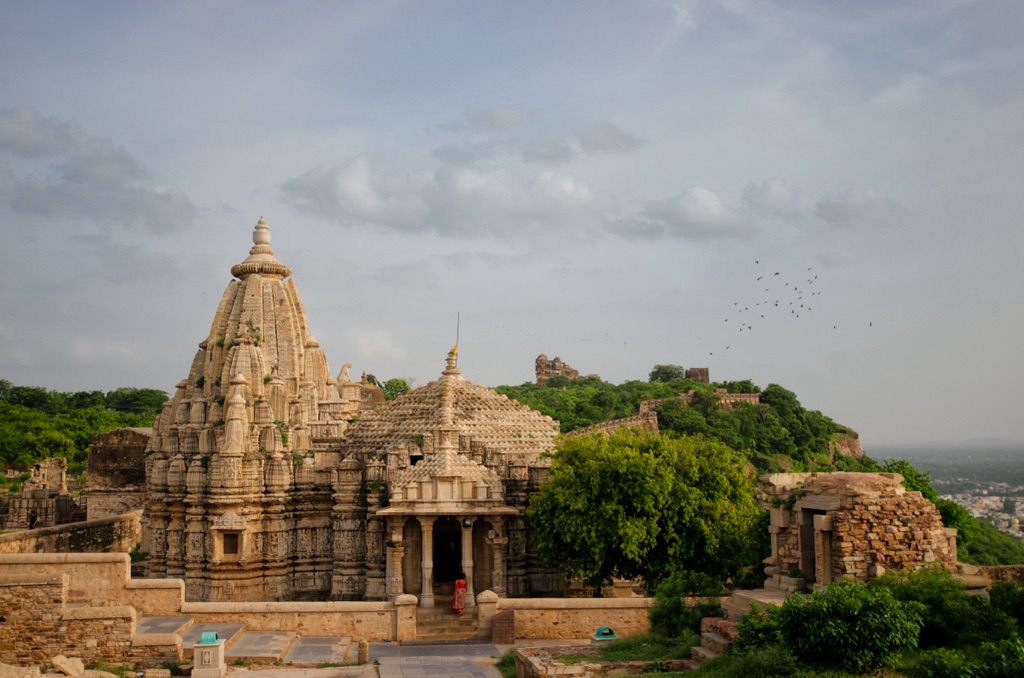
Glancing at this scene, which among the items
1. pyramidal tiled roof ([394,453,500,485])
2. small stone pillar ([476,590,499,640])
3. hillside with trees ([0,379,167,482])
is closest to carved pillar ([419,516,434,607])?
pyramidal tiled roof ([394,453,500,485])

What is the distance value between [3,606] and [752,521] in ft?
54.3

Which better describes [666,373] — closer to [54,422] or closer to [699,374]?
[699,374]

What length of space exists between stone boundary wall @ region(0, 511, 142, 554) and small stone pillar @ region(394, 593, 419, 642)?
457 inches

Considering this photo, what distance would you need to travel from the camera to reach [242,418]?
30.1m

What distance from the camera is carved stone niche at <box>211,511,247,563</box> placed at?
2902cm

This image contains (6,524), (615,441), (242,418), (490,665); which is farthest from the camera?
(6,524)

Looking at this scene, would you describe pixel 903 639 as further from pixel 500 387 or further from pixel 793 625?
pixel 500 387

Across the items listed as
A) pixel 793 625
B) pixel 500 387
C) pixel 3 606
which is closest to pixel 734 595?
pixel 793 625

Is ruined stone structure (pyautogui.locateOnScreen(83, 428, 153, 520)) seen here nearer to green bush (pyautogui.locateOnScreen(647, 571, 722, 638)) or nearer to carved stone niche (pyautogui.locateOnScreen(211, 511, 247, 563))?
carved stone niche (pyautogui.locateOnScreen(211, 511, 247, 563))

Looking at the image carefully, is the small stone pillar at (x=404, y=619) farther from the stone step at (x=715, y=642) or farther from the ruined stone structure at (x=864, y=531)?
the ruined stone structure at (x=864, y=531)

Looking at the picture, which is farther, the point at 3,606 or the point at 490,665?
the point at 490,665

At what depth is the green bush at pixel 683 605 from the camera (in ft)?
68.2

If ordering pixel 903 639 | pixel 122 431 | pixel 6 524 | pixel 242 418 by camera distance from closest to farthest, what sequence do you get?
pixel 903 639, pixel 242 418, pixel 6 524, pixel 122 431

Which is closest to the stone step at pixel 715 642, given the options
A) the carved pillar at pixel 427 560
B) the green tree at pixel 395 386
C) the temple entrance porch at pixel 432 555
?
the temple entrance porch at pixel 432 555
